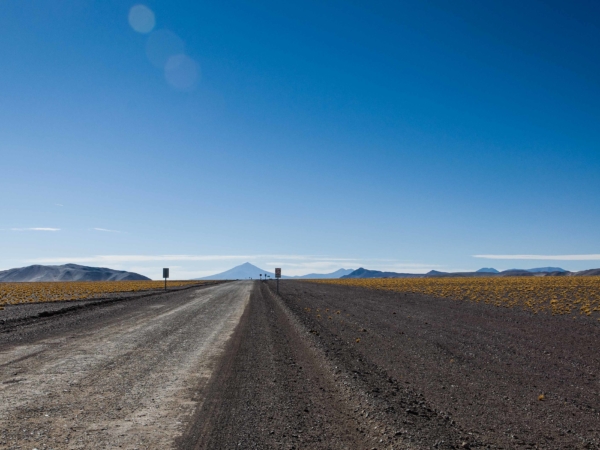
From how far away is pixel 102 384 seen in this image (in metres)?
7.58

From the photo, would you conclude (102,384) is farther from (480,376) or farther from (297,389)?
(480,376)

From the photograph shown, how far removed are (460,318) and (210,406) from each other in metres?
15.8

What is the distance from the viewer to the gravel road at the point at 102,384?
5254 millimetres

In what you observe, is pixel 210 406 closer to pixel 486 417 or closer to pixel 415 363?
pixel 486 417

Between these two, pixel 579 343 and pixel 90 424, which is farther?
pixel 579 343

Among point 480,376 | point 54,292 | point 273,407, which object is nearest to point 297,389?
point 273,407

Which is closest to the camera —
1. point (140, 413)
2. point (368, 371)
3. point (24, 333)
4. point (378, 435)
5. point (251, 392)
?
point (378, 435)

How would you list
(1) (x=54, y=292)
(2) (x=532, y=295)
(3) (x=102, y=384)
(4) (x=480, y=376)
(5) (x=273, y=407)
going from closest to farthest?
(5) (x=273, y=407) < (3) (x=102, y=384) < (4) (x=480, y=376) < (2) (x=532, y=295) < (1) (x=54, y=292)

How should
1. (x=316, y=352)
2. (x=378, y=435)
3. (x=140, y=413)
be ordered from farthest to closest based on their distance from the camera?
1. (x=316, y=352)
2. (x=140, y=413)
3. (x=378, y=435)

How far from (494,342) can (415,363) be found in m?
4.54

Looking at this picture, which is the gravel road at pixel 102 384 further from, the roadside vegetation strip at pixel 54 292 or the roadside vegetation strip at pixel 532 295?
the roadside vegetation strip at pixel 54 292

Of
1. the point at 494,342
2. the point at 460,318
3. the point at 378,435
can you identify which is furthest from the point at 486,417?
the point at 460,318

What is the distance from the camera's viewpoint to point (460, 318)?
755 inches

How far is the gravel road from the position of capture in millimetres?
5254
